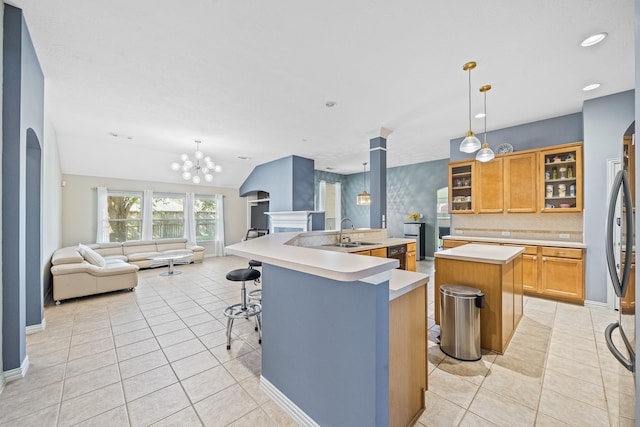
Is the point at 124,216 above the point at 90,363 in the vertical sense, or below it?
above

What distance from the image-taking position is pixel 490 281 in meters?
2.43

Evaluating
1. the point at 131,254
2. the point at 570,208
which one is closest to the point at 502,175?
the point at 570,208

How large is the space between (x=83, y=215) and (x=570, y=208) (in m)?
9.99

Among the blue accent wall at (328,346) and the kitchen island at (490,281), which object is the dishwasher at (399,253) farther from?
the blue accent wall at (328,346)

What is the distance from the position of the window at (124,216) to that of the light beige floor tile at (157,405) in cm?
655

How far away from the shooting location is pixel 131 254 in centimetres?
636

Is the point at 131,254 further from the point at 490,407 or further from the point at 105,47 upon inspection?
the point at 490,407

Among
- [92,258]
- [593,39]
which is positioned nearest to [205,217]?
[92,258]

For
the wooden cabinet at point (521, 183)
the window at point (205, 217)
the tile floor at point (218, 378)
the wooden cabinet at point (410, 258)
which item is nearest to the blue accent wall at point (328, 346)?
the tile floor at point (218, 378)

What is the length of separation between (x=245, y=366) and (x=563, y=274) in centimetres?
453

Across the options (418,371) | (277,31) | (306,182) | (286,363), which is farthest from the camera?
(306,182)

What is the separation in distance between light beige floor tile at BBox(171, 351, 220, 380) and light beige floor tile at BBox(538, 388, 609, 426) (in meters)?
2.57

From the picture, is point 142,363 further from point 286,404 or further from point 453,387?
point 453,387

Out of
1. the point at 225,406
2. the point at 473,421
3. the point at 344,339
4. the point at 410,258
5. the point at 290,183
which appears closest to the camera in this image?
the point at 344,339
